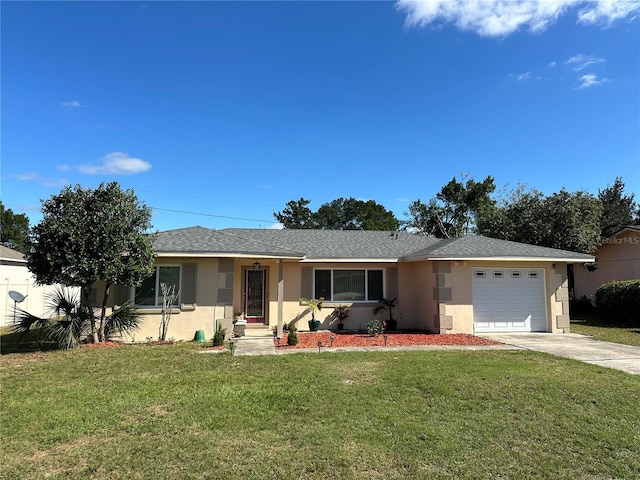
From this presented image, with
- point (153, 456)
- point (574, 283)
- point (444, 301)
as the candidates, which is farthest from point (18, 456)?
point (574, 283)

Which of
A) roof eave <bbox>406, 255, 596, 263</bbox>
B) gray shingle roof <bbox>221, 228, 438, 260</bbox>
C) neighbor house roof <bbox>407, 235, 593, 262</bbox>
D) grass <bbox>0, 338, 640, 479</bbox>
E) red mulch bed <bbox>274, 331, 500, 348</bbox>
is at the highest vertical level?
gray shingle roof <bbox>221, 228, 438, 260</bbox>

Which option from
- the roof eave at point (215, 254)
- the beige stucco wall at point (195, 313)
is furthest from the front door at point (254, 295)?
the roof eave at point (215, 254)

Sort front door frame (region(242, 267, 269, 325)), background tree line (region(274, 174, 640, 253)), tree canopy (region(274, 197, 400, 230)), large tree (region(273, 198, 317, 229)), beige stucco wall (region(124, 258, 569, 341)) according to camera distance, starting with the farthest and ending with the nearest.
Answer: large tree (region(273, 198, 317, 229)) → tree canopy (region(274, 197, 400, 230)) → background tree line (region(274, 174, 640, 253)) → front door frame (region(242, 267, 269, 325)) → beige stucco wall (region(124, 258, 569, 341))

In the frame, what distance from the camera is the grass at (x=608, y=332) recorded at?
38.2 feet

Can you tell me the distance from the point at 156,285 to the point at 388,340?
723 centimetres

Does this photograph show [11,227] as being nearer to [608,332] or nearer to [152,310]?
[152,310]

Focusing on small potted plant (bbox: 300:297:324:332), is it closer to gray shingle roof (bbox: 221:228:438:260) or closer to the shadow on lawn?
gray shingle roof (bbox: 221:228:438:260)

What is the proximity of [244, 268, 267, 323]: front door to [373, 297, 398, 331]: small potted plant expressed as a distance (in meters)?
4.15

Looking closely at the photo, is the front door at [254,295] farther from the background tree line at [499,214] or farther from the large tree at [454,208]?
the large tree at [454,208]

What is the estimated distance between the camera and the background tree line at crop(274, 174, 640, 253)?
21172 millimetres

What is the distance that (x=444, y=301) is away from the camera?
12773mm

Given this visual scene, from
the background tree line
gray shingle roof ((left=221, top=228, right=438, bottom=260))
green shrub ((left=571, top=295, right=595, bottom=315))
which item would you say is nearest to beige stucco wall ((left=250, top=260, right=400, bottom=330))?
gray shingle roof ((left=221, top=228, right=438, bottom=260))

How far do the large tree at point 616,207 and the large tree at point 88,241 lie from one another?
31365mm

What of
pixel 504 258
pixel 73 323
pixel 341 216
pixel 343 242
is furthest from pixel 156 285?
pixel 341 216
